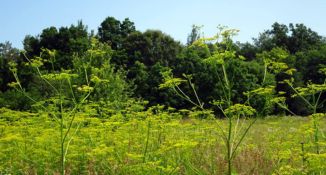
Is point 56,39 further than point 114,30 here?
No

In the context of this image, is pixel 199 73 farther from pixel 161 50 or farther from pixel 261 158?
pixel 261 158

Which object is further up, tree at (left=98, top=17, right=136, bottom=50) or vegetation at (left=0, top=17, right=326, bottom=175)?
tree at (left=98, top=17, right=136, bottom=50)

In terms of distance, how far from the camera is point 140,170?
5.51 metres

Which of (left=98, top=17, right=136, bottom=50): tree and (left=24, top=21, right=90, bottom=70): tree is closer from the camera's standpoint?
(left=24, top=21, right=90, bottom=70): tree

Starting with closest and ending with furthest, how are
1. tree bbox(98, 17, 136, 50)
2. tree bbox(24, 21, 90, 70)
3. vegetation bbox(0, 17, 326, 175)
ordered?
vegetation bbox(0, 17, 326, 175), tree bbox(24, 21, 90, 70), tree bbox(98, 17, 136, 50)

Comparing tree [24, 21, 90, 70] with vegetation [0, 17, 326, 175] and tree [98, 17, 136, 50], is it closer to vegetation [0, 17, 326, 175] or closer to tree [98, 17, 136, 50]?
vegetation [0, 17, 326, 175]

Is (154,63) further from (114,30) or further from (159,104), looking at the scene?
(159,104)

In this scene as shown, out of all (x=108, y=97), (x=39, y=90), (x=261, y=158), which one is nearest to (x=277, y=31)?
(x=39, y=90)

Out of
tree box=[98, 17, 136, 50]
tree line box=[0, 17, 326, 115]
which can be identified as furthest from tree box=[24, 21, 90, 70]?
tree box=[98, 17, 136, 50]

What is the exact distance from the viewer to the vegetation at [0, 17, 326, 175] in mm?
5809

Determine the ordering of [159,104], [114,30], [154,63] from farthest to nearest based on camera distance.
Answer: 1. [114,30]
2. [154,63]
3. [159,104]

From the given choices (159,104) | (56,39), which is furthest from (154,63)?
(159,104)

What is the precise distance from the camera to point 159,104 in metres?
34.2

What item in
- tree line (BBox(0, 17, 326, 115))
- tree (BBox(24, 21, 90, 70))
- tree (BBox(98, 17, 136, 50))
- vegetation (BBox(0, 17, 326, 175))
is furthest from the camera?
tree (BBox(98, 17, 136, 50))
